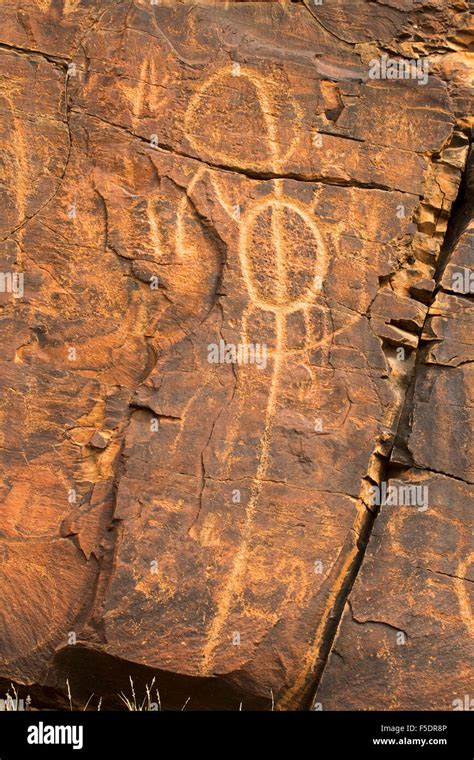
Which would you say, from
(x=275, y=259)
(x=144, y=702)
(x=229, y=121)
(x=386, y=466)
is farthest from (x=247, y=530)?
(x=229, y=121)

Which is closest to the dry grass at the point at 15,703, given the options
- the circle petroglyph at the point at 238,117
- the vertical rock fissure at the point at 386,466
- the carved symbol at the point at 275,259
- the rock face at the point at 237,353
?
the rock face at the point at 237,353

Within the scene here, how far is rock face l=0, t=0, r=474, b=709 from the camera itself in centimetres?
561

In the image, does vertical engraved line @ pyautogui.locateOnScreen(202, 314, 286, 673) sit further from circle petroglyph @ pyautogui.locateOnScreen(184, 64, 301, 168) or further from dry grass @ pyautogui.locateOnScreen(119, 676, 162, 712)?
Result: circle petroglyph @ pyautogui.locateOnScreen(184, 64, 301, 168)

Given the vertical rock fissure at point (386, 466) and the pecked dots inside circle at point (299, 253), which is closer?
the vertical rock fissure at point (386, 466)

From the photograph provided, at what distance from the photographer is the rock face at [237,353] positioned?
18.4ft

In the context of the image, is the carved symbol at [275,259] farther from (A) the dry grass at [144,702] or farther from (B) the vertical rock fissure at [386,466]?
(A) the dry grass at [144,702]

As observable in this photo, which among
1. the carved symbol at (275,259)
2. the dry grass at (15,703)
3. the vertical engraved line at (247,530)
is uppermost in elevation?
the carved symbol at (275,259)

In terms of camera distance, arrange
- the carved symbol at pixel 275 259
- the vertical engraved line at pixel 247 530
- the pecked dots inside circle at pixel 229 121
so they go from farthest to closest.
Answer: the pecked dots inside circle at pixel 229 121 < the carved symbol at pixel 275 259 < the vertical engraved line at pixel 247 530

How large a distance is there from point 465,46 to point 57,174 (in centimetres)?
280

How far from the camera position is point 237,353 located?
5898 mm

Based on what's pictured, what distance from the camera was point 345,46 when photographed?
250 inches

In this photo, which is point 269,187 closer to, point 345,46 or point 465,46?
point 345,46

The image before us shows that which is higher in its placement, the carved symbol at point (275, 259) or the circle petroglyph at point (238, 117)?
the circle petroglyph at point (238, 117)

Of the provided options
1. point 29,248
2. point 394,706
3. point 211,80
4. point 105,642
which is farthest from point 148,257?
point 394,706
